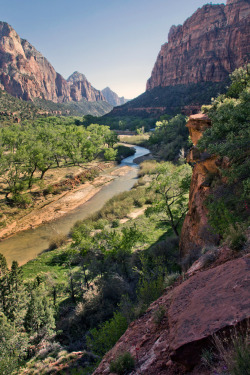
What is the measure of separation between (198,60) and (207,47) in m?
6.34

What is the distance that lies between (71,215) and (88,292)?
1645 cm

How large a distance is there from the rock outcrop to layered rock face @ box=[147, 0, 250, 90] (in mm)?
97967

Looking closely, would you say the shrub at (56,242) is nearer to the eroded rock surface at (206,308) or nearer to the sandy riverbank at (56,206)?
the sandy riverbank at (56,206)

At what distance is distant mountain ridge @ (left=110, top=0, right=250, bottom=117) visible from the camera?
86750mm

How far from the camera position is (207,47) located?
105875 mm

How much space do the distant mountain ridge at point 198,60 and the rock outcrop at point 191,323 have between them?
7755cm

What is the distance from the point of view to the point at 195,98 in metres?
84.5

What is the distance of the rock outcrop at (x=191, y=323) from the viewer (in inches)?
120

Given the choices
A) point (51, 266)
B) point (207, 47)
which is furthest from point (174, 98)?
point (51, 266)

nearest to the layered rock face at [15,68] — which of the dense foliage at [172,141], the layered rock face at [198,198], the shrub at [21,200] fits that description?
the dense foliage at [172,141]

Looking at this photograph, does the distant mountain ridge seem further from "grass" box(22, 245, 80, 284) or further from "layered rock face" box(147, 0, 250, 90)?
"grass" box(22, 245, 80, 284)

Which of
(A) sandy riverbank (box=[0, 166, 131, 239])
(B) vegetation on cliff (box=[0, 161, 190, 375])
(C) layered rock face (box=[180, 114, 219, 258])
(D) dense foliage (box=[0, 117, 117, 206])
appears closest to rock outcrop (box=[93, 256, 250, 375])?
(B) vegetation on cliff (box=[0, 161, 190, 375])

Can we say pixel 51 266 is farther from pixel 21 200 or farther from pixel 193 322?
pixel 21 200

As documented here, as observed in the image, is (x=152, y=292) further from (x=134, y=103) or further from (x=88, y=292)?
(x=134, y=103)
